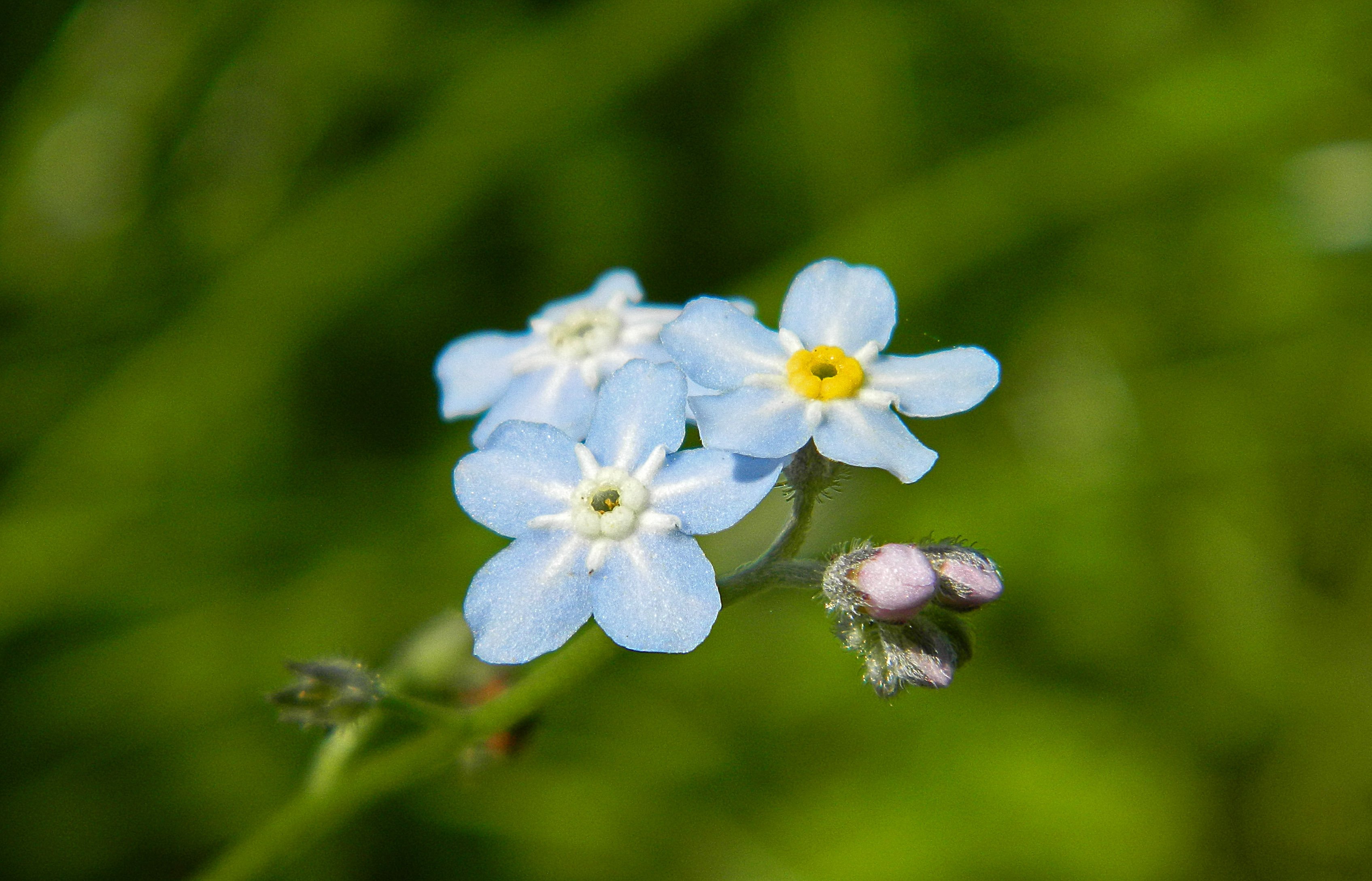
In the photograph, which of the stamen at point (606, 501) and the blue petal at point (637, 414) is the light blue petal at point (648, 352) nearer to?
the blue petal at point (637, 414)

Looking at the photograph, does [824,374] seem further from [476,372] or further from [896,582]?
[476,372]

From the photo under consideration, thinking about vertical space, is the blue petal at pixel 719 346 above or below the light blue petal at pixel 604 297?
below

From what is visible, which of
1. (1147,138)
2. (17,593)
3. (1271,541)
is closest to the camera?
(17,593)

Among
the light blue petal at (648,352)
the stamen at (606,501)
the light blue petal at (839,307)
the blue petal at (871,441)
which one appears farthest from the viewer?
the light blue petal at (648,352)

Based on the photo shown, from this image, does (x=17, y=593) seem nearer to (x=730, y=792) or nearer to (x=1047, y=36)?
(x=730, y=792)

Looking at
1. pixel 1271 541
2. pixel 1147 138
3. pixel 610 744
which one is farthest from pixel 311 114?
pixel 1271 541

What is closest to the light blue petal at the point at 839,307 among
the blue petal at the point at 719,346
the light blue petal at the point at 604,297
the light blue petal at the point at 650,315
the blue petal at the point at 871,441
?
the blue petal at the point at 719,346

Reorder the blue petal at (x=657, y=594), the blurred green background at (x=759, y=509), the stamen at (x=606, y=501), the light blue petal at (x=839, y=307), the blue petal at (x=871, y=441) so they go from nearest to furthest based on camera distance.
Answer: the blue petal at (x=657, y=594)
the blue petal at (x=871, y=441)
the stamen at (x=606, y=501)
the light blue petal at (x=839, y=307)
the blurred green background at (x=759, y=509)

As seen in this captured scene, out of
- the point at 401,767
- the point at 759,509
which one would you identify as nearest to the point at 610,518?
the point at 401,767
